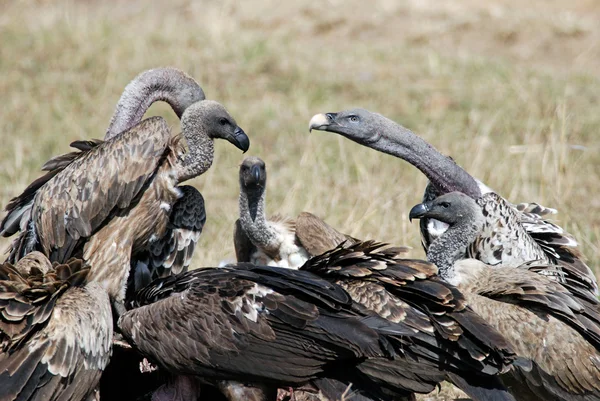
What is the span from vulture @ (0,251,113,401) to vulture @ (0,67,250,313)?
0.60 m

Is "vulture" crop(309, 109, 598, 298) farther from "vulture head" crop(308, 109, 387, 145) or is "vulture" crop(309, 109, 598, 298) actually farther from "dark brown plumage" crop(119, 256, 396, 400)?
"dark brown plumage" crop(119, 256, 396, 400)

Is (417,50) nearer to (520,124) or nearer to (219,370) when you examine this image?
(520,124)

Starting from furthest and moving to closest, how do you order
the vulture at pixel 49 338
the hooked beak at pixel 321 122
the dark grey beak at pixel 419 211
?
the hooked beak at pixel 321 122, the dark grey beak at pixel 419 211, the vulture at pixel 49 338

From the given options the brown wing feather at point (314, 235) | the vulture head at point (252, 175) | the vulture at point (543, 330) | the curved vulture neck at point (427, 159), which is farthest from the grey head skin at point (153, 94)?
the vulture at point (543, 330)

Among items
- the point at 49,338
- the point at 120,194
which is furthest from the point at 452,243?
the point at 49,338

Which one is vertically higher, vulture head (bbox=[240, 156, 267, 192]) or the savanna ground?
the savanna ground

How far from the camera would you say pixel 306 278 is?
461 cm

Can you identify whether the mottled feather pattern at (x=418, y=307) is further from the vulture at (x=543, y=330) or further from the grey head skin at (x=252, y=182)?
the grey head skin at (x=252, y=182)

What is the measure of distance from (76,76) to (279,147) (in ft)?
8.58

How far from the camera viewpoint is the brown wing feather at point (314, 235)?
5.77 metres

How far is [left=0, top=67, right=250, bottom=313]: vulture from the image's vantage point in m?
5.30

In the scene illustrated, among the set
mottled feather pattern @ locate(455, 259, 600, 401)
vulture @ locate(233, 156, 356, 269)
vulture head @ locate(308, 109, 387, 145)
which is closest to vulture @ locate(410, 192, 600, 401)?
mottled feather pattern @ locate(455, 259, 600, 401)

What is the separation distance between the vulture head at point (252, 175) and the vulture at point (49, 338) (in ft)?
4.46

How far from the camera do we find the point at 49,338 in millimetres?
4453
